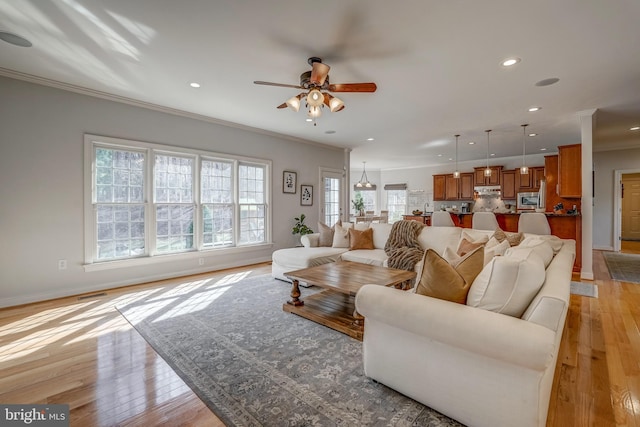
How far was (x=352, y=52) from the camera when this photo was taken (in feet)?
9.07

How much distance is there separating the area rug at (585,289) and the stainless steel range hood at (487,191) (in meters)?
4.89

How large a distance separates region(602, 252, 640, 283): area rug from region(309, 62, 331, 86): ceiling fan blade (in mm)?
5683

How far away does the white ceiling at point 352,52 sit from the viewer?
2.18 m

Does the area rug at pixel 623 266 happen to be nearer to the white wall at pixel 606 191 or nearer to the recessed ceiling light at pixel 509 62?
the white wall at pixel 606 191

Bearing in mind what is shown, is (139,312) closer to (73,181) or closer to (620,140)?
(73,181)

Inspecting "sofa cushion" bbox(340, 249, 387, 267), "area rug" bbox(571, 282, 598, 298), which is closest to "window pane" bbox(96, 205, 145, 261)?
"sofa cushion" bbox(340, 249, 387, 267)

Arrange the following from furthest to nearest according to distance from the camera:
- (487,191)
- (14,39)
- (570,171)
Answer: (487,191) → (570,171) → (14,39)

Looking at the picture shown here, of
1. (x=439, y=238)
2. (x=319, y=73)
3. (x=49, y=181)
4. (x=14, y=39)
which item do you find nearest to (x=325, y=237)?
(x=439, y=238)

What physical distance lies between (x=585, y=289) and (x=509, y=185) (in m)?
5.17

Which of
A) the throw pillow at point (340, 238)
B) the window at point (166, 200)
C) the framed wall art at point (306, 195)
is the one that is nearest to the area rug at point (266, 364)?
the window at point (166, 200)

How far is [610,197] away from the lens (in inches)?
286

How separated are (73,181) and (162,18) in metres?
2.71

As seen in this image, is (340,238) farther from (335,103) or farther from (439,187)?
(439,187)

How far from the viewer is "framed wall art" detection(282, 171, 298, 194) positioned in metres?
6.21
